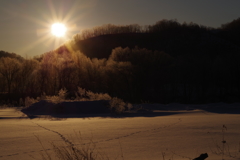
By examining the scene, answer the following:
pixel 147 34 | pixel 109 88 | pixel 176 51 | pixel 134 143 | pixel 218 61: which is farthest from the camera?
pixel 147 34

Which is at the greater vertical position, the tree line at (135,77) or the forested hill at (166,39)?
the forested hill at (166,39)

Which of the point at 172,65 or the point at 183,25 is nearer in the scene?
the point at 172,65

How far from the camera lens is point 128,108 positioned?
17.1m

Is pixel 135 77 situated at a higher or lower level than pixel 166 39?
lower

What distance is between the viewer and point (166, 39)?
9281cm

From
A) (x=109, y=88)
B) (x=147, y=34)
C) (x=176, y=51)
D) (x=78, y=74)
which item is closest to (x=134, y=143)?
(x=109, y=88)

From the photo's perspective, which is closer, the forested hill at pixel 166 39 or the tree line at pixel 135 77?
the tree line at pixel 135 77

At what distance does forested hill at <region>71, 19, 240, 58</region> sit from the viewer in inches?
3282

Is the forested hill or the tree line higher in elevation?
the forested hill

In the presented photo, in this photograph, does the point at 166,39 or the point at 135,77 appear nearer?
the point at 135,77

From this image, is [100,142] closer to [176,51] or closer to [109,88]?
[109,88]

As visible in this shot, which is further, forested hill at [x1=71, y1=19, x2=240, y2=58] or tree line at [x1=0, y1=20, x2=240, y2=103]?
forested hill at [x1=71, y1=19, x2=240, y2=58]

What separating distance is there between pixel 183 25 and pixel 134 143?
101655 millimetres

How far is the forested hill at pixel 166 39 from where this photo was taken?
83375mm
